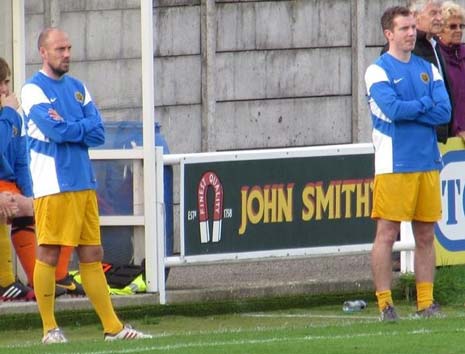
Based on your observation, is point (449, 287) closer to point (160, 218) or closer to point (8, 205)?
point (160, 218)

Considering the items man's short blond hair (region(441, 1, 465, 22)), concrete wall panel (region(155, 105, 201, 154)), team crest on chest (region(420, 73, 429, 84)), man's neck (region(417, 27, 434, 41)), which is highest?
man's short blond hair (region(441, 1, 465, 22))

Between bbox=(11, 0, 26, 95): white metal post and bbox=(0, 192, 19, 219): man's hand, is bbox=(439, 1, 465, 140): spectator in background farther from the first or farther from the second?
bbox=(0, 192, 19, 219): man's hand

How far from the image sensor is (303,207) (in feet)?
44.5

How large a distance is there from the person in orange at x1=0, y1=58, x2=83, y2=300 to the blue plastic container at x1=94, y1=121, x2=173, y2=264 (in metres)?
0.46

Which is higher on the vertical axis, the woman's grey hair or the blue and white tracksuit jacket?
the woman's grey hair

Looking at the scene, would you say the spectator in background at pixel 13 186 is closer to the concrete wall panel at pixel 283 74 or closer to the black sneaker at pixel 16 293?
the black sneaker at pixel 16 293

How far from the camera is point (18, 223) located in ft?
42.3

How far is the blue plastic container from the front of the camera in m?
13.4

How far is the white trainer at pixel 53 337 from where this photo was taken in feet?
37.4

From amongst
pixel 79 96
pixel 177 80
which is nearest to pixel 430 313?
pixel 79 96

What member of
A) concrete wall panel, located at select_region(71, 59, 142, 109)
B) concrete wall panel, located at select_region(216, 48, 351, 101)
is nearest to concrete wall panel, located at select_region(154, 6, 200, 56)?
concrete wall panel, located at select_region(216, 48, 351, 101)

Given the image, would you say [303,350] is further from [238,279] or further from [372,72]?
[238,279]

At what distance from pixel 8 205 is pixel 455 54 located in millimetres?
3451

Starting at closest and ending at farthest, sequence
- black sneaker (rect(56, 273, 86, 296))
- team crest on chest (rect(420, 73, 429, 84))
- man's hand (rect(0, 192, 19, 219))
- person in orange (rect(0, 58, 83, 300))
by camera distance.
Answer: team crest on chest (rect(420, 73, 429, 84))
man's hand (rect(0, 192, 19, 219))
person in orange (rect(0, 58, 83, 300))
black sneaker (rect(56, 273, 86, 296))
